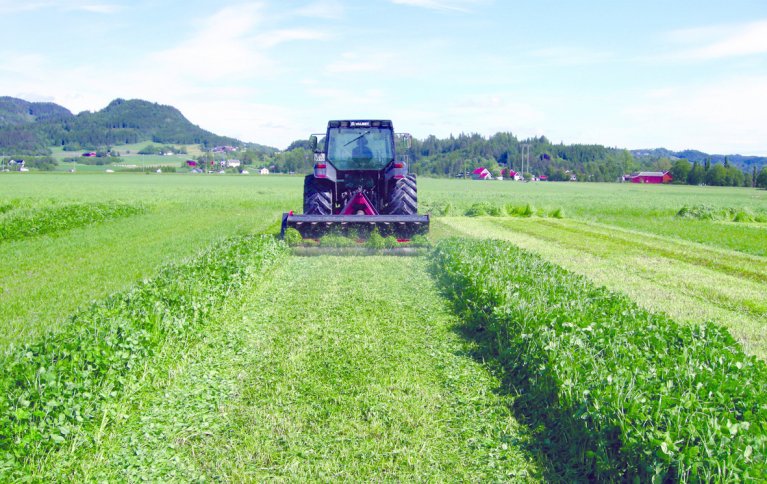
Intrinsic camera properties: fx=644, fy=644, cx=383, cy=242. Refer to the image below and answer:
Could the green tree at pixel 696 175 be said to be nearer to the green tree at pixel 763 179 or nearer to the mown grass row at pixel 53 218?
the green tree at pixel 763 179

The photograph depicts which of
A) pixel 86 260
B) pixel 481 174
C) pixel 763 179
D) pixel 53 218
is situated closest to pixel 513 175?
pixel 481 174

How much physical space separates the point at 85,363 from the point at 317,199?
9846mm

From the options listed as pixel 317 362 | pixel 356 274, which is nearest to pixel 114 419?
pixel 317 362

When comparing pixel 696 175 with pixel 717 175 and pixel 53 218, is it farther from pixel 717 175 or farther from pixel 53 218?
pixel 53 218

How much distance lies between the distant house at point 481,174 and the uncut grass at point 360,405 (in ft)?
388

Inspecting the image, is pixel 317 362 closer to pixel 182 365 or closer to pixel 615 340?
pixel 182 365

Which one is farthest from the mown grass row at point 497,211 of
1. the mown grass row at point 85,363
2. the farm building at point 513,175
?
the farm building at point 513,175

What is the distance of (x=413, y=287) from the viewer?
10.1 metres

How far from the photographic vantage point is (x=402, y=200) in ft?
48.4

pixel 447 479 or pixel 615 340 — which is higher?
pixel 615 340

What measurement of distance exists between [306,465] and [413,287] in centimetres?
594

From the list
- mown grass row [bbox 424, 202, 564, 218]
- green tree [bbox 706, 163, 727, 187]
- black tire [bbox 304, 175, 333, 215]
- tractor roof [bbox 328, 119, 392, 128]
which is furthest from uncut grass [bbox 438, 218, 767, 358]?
green tree [bbox 706, 163, 727, 187]

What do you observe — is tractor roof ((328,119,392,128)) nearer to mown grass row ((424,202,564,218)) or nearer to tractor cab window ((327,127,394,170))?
tractor cab window ((327,127,394,170))

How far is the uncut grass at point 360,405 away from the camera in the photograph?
4.34 meters
